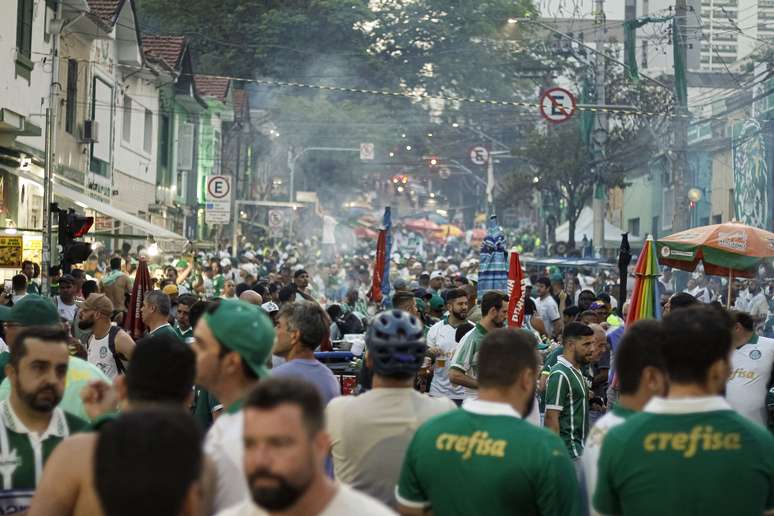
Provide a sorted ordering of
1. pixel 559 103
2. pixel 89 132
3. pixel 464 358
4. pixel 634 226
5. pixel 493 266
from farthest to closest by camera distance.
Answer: pixel 634 226 < pixel 559 103 < pixel 89 132 < pixel 493 266 < pixel 464 358

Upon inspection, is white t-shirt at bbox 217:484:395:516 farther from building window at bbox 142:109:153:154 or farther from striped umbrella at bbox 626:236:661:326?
building window at bbox 142:109:153:154

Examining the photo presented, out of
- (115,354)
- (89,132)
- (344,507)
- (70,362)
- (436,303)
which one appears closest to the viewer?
(344,507)

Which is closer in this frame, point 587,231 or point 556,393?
point 556,393

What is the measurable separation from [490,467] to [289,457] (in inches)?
63.6

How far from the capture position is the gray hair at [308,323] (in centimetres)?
757

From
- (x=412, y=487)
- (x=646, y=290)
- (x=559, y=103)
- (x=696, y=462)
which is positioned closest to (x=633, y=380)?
(x=696, y=462)

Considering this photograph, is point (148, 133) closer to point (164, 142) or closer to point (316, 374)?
point (164, 142)

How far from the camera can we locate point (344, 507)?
3734 mm

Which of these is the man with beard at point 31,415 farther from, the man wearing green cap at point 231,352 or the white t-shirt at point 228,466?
the white t-shirt at point 228,466

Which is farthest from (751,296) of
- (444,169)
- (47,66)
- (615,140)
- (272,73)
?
(444,169)

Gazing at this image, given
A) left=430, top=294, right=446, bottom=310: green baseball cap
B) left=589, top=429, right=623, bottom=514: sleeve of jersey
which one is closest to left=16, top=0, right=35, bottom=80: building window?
left=430, top=294, right=446, bottom=310: green baseball cap

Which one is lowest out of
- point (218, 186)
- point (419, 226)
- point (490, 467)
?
point (490, 467)

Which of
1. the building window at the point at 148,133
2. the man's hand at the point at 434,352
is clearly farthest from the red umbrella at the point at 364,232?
the man's hand at the point at 434,352

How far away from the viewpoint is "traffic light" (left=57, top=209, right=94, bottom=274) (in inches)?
749
